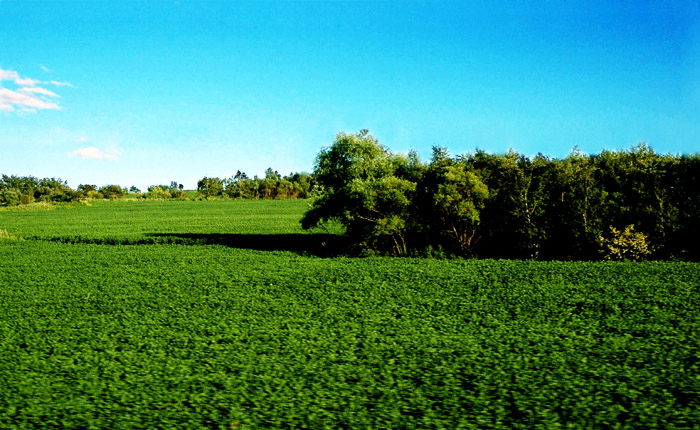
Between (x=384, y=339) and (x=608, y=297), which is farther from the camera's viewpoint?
(x=608, y=297)

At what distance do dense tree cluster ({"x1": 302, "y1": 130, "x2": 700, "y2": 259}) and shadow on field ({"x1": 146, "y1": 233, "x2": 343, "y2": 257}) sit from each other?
2.86m

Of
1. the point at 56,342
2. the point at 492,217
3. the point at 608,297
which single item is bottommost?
the point at 56,342

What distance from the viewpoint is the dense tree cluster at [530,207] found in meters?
22.0

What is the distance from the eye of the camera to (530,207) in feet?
76.6

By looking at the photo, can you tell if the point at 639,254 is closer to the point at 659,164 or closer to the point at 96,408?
the point at 659,164

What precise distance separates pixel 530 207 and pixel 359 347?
15.9 meters

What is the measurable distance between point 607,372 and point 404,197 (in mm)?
16175

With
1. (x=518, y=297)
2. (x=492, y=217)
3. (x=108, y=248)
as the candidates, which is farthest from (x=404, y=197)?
(x=108, y=248)

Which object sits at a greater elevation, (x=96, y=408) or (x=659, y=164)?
(x=659, y=164)

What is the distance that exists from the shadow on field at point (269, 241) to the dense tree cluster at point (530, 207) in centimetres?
286

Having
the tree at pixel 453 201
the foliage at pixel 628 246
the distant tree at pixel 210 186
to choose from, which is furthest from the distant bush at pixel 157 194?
the foliage at pixel 628 246

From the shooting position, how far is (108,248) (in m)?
30.7

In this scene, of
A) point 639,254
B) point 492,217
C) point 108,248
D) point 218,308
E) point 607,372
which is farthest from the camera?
point 108,248

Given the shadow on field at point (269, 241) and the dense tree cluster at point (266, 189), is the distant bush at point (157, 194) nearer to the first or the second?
the dense tree cluster at point (266, 189)
